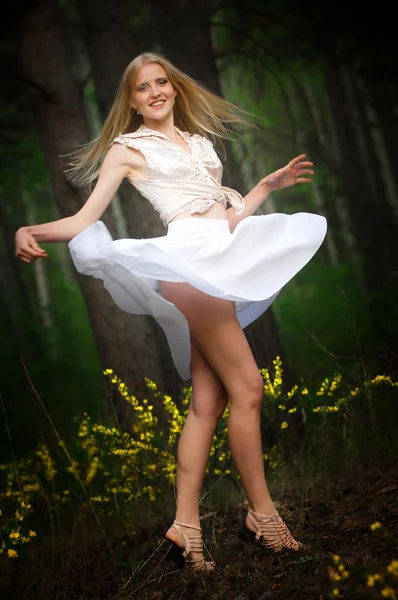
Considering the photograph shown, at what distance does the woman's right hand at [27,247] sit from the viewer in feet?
7.85

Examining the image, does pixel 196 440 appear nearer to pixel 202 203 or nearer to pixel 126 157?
pixel 202 203

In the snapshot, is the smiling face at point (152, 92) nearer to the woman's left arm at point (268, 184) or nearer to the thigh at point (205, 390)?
the woman's left arm at point (268, 184)

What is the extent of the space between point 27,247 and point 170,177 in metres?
0.61

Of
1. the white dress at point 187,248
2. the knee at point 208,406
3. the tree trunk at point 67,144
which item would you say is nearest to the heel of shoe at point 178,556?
the knee at point 208,406

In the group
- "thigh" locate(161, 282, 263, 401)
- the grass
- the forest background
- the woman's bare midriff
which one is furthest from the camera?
the forest background

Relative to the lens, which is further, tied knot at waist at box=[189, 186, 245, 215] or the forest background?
the forest background

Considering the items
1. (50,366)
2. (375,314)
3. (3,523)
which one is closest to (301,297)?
(375,314)

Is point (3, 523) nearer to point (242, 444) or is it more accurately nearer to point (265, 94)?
point (242, 444)

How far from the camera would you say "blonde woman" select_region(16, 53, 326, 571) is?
101 inches

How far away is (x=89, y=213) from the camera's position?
8.55ft

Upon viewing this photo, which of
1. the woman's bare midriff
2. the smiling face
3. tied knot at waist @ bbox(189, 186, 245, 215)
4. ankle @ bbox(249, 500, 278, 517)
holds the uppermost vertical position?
the smiling face

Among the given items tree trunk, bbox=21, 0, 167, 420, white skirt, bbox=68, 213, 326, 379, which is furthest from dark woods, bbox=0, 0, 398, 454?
white skirt, bbox=68, 213, 326, 379

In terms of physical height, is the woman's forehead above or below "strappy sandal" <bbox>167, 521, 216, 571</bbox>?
above

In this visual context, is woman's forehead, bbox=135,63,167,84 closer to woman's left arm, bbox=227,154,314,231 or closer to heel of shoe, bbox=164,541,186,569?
woman's left arm, bbox=227,154,314,231
